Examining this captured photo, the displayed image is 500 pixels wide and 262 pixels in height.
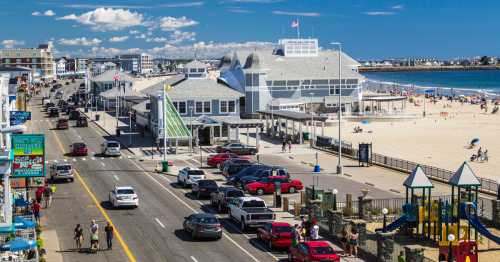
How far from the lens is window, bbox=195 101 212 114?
7944 centimetres

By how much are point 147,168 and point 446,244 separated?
110ft

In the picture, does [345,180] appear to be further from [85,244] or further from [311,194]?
[85,244]

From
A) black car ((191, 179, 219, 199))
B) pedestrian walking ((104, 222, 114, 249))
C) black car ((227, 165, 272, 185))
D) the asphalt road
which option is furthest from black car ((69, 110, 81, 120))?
pedestrian walking ((104, 222, 114, 249))

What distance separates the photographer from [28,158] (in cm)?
3709

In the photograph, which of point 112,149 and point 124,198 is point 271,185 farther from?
point 112,149

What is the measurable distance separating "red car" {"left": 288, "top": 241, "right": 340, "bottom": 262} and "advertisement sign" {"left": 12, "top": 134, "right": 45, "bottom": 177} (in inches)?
583

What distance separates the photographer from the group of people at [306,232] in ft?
102

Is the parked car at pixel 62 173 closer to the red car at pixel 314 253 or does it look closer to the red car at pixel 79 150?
the red car at pixel 79 150

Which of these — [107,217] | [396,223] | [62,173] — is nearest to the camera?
[396,223]

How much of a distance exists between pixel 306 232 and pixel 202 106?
4661cm

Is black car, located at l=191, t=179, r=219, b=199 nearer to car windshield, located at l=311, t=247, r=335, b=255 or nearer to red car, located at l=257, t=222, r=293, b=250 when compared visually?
red car, located at l=257, t=222, r=293, b=250

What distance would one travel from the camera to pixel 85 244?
3331 cm

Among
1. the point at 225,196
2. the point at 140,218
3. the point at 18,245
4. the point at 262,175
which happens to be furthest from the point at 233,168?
the point at 18,245

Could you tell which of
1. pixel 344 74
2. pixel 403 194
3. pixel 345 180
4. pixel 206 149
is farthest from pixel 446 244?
pixel 344 74
